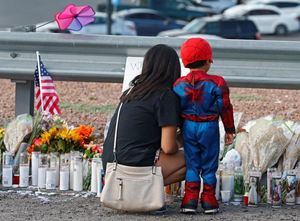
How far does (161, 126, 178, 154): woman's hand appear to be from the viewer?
24.3ft

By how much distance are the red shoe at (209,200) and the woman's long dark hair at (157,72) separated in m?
0.77

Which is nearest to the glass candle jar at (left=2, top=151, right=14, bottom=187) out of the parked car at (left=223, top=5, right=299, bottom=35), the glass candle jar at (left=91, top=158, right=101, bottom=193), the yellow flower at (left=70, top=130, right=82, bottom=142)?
the yellow flower at (left=70, top=130, right=82, bottom=142)

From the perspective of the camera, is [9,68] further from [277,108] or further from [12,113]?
[277,108]

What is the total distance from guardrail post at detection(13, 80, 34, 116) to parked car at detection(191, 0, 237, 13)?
145ft

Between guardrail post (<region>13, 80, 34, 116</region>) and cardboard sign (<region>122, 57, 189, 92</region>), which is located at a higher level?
cardboard sign (<region>122, 57, 189, 92</region>)

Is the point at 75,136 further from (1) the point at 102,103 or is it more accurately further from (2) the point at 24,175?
(1) the point at 102,103

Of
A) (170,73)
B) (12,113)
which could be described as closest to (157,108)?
(170,73)

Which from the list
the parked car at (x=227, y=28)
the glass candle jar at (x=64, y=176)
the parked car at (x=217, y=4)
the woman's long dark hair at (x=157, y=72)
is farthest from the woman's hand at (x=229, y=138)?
the parked car at (x=217, y=4)

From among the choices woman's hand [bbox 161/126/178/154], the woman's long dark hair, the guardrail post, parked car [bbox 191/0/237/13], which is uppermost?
parked car [bbox 191/0/237/13]

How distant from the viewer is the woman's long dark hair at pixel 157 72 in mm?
7562

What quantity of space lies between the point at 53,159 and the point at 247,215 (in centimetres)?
170

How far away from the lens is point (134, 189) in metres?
Result: 7.31

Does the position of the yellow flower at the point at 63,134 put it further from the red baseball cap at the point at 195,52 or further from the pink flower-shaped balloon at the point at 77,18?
the red baseball cap at the point at 195,52

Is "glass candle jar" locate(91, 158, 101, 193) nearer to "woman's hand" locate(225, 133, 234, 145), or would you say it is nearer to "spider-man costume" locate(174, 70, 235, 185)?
"spider-man costume" locate(174, 70, 235, 185)
